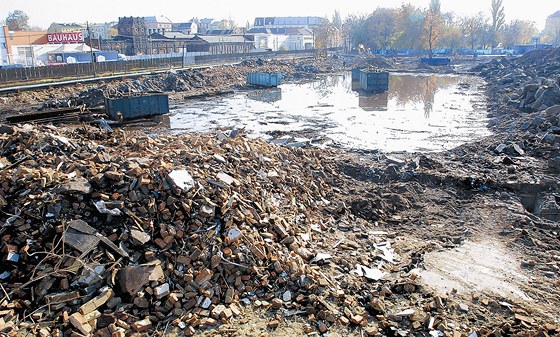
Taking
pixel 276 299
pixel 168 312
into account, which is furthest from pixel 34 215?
pixel 276 299

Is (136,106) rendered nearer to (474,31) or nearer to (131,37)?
(131,37)

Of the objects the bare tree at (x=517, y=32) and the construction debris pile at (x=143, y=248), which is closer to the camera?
the construction debris pile at (x=143, y=248)

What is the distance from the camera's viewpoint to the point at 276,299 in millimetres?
6480

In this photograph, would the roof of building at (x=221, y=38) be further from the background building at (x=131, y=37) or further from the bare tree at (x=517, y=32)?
the bare tree at (x=517, y=32)

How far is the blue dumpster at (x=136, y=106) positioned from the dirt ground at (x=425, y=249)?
12.2 meters

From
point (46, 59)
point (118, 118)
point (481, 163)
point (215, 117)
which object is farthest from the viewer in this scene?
point (46, 59)

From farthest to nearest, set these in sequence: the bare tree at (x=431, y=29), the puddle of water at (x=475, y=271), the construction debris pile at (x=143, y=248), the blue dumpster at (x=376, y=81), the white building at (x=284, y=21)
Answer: the white building at (x=284, y=21) → the bare tree at (x=431, y=29) → the blue dumpster at (x=376, y=81) → the puddle of water at (x=475, y=271) → the construction debris pile at (x=143, y=248)

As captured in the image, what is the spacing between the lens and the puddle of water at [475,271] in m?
7.14

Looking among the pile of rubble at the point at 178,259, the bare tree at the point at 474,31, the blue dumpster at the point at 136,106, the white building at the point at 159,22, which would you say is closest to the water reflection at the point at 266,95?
the blue dumpster at the point at 136,106

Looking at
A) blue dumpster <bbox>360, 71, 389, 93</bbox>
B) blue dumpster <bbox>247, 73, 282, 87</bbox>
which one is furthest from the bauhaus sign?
blue dumpster <bbox>360, 71, 389, 93</bbox>

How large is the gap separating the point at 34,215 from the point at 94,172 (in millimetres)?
1418

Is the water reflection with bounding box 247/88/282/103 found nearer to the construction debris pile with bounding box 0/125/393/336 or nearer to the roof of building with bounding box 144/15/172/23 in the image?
the construction debris pile with bounding box 0/125/393/336

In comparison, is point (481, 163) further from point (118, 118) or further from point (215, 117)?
point (118, 118)

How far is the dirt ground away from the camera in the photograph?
20.1ft
